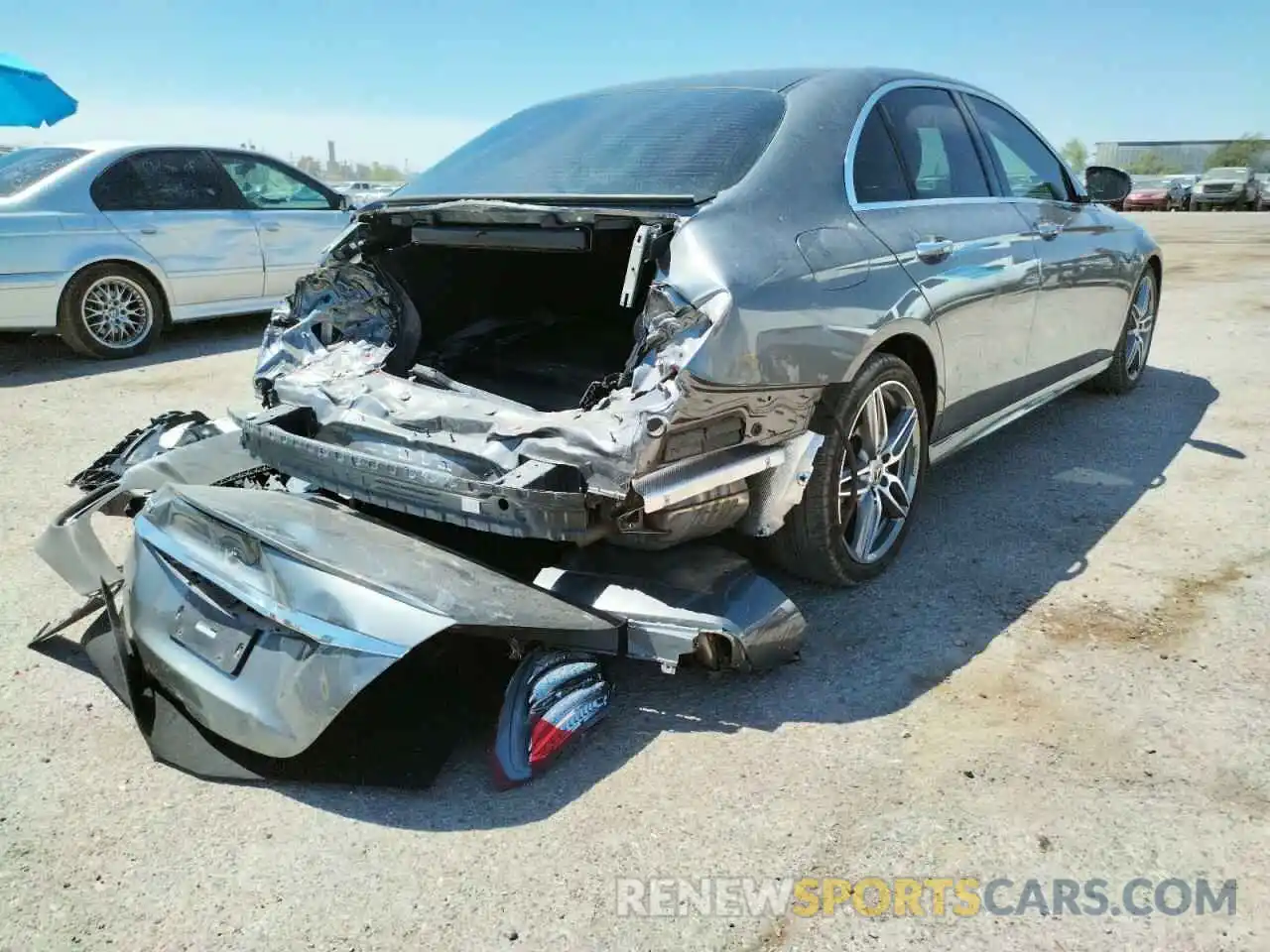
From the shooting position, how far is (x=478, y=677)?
2615mm

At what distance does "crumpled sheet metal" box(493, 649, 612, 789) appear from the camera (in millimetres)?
2357

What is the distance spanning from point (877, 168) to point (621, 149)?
0.89 m

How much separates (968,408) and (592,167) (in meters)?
1.76

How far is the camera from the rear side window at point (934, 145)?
11.5ft

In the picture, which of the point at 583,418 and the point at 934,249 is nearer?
the point at 583,418

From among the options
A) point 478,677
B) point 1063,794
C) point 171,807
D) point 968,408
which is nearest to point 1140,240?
point 968,408

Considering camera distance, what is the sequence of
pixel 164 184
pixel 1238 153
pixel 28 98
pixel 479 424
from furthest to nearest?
1. pixel 1238 153
2. pixel 28 98
3. pixel 164 184
4. pixel 479 424

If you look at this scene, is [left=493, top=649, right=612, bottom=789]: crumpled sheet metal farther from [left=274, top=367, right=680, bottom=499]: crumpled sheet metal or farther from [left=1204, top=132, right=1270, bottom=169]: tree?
[left=1204, top=132, right=1270, bottom=169]: tree

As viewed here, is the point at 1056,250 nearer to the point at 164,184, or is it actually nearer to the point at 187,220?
the point at 187,220

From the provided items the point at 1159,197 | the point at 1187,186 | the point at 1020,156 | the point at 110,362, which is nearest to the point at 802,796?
the point at 1020,156

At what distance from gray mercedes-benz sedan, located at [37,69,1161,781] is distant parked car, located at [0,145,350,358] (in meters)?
3.62

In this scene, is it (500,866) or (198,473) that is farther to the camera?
(198,473)

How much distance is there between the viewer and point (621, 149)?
328 cm

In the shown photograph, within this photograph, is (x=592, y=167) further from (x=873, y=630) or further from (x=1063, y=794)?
(x=1063, y=794)
